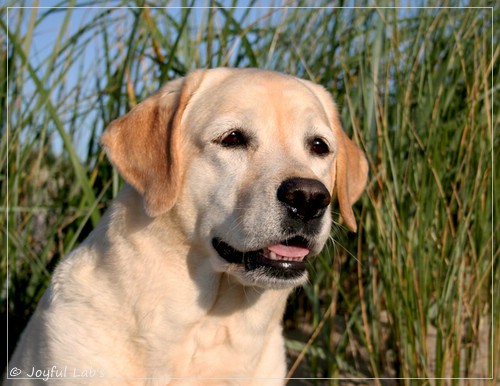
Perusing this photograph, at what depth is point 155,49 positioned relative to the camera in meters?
3.96

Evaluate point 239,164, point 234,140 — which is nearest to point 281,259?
point 239,164

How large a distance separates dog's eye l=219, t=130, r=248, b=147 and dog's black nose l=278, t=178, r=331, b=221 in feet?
1.02

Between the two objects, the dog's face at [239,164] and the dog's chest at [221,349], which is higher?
the dog's face at [239,164]

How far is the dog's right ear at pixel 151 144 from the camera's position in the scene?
2.59 m

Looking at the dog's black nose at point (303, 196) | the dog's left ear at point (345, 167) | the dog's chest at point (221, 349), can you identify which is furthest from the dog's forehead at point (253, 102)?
the dog's chest at point (221, 349)

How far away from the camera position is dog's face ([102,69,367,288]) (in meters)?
2.42

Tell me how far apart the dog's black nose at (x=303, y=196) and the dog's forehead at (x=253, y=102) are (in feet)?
1.25

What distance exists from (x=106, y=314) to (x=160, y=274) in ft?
0.76

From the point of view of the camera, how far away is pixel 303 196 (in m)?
2.38

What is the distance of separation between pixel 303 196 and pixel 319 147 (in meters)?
0.49

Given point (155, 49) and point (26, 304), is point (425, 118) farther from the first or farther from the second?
point (26, 304)

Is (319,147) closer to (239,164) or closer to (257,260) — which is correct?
(239,164)

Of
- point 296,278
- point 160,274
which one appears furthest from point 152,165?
point 296,278

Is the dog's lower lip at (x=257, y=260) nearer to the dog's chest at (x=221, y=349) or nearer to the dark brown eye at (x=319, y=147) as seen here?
the dog's chest at (x=221, y=349)
